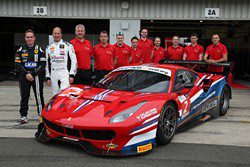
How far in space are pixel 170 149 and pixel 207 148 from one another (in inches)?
22.3

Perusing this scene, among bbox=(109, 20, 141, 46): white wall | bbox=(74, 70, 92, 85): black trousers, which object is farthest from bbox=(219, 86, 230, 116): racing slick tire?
bbox=(109, 20, 141, 46): white wall

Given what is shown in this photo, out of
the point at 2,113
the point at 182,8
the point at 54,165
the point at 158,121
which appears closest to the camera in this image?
the point at 54,165

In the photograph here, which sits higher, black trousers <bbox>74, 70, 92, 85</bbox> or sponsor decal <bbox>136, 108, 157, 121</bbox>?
black trousers <bbox>74, 70, 92, 85</bbox>

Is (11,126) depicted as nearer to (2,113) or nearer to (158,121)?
(2,113)

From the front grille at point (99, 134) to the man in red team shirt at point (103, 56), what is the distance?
3.21 metres

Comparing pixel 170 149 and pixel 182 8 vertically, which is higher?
pixel 182 8

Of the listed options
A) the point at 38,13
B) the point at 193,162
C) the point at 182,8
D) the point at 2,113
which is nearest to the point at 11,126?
the point at 2,113

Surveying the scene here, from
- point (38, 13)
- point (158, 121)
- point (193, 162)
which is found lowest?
point (193, 162)

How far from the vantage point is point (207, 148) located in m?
4.47

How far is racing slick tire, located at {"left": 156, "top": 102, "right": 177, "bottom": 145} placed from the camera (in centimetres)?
431

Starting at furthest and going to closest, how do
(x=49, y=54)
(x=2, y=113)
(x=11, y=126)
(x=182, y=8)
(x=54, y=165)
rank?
(x=182, y=8) → (x=2, y=113) → (x=49, y=54) → (x=11, y=126) → (x=54, y=165)

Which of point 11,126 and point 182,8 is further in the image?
point 182,8

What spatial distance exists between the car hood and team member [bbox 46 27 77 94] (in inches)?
41.6

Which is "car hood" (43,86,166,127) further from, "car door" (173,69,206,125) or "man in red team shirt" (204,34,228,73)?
"man in red team shirt" (204,34,228,73)
